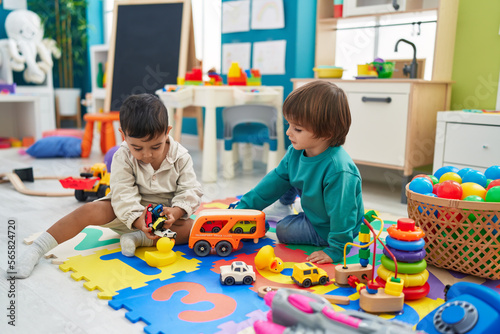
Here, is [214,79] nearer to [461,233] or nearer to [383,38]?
[383,38]

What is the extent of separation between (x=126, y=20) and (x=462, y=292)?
321 centimetres

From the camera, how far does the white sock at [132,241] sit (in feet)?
4.59

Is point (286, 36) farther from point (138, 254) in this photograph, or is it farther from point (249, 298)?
point (249, 298)

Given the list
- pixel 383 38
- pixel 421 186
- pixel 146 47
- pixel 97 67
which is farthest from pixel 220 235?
pixel 97 67

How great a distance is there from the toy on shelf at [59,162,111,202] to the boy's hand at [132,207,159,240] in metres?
0.61

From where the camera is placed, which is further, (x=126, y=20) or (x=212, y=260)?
(x=126, y=20)

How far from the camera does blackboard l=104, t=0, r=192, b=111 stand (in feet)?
10.8

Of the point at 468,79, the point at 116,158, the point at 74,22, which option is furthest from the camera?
the point at 74,22

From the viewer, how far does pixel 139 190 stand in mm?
1513

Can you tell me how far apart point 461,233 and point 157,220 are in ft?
2.91

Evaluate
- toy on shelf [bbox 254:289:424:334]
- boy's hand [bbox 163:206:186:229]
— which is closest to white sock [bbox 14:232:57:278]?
boy's hand [bbox 163:206:186:229]

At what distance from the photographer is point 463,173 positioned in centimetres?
145

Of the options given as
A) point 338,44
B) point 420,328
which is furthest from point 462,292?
point 338,44

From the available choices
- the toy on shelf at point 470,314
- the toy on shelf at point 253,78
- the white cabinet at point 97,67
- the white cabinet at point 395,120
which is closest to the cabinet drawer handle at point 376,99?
the white cabinet at point 395,120
